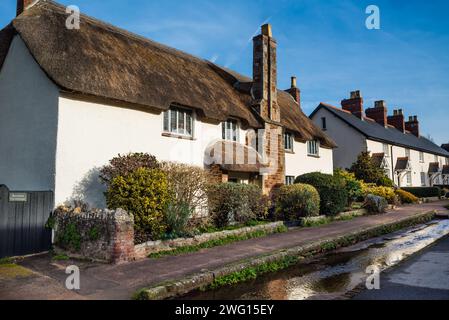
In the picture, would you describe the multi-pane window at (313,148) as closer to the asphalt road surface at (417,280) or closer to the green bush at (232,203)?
the green bush at (232,203)

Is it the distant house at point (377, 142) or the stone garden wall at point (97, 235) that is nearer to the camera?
the stone garden wall at point (97, 235)

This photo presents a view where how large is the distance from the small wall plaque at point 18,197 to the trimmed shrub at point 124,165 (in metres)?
2.11

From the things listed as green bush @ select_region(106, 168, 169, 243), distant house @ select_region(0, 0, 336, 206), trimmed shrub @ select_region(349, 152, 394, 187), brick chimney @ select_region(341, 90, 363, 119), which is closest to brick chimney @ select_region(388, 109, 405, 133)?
brick chimney @ select_region(341, 90, 363, 119)

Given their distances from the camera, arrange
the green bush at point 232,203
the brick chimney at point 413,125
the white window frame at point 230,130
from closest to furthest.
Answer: the green bush at point 232,203, the white window frame at point 230,130, the brick chimney at point 413,125

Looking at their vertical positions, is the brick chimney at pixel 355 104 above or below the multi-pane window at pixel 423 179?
above

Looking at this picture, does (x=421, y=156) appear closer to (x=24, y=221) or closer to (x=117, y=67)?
(x=117, y=67)

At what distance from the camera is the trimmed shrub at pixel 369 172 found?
26.1 metres

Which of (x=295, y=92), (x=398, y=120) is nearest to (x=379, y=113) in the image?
(x=398, y=120)

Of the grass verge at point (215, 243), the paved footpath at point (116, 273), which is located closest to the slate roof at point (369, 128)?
the grass verge at point (215, 243)

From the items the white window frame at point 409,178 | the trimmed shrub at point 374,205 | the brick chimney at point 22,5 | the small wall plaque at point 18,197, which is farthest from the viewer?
the white window frame at point 409,178

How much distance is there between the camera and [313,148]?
74.5 feet

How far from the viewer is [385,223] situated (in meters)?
13.6

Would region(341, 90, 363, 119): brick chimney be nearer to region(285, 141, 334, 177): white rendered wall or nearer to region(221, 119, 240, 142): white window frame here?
region(285, 141, 334, 177): white rendered wall

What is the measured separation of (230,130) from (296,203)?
4424 mm
